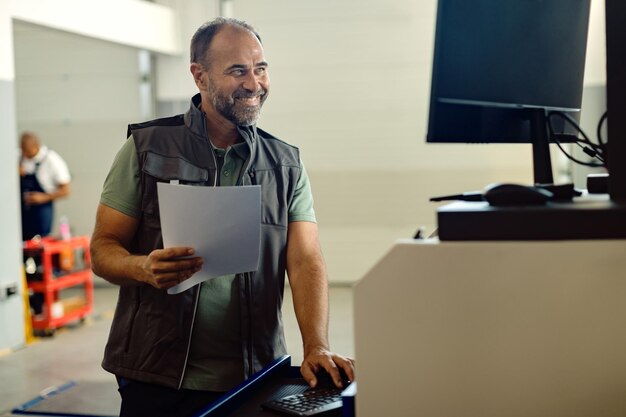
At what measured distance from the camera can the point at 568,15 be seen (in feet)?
4.53

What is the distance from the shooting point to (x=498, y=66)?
1.15m

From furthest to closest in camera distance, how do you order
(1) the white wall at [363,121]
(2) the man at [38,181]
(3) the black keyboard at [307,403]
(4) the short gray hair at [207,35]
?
(1) the white wall at [363,121] → (2) the man at [38,181] → (4) the short gray hair at [207,35] → (3) the black keyboard at [307,403]

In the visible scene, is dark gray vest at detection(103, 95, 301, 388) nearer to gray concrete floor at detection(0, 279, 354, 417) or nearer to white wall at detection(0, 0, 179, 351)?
gray concrete floor at detection(0, 279, 354, 417)

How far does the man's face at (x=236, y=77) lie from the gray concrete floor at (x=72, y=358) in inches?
116

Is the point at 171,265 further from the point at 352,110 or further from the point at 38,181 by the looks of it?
the point at 352,110

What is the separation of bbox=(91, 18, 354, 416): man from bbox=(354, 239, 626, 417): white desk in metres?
0.80

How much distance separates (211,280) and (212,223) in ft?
1.04

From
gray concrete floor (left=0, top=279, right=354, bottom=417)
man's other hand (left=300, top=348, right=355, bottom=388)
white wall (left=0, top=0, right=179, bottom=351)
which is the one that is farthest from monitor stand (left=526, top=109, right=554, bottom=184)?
white wall (left=0, top=0, right=179, bottom=351)

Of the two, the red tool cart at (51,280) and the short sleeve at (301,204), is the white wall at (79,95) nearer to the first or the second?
the red tool cart at (51,280)

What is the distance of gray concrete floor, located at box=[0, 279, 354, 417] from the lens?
4.82 meters

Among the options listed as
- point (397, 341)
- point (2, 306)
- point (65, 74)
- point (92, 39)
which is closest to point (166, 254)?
point (397, 341)

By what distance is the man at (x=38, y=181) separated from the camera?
24.1 feet

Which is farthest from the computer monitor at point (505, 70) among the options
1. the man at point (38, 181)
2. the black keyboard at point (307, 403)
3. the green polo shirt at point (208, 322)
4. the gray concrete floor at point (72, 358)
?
the man at point (38, 181)

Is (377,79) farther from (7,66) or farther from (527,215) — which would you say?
(527,215)
